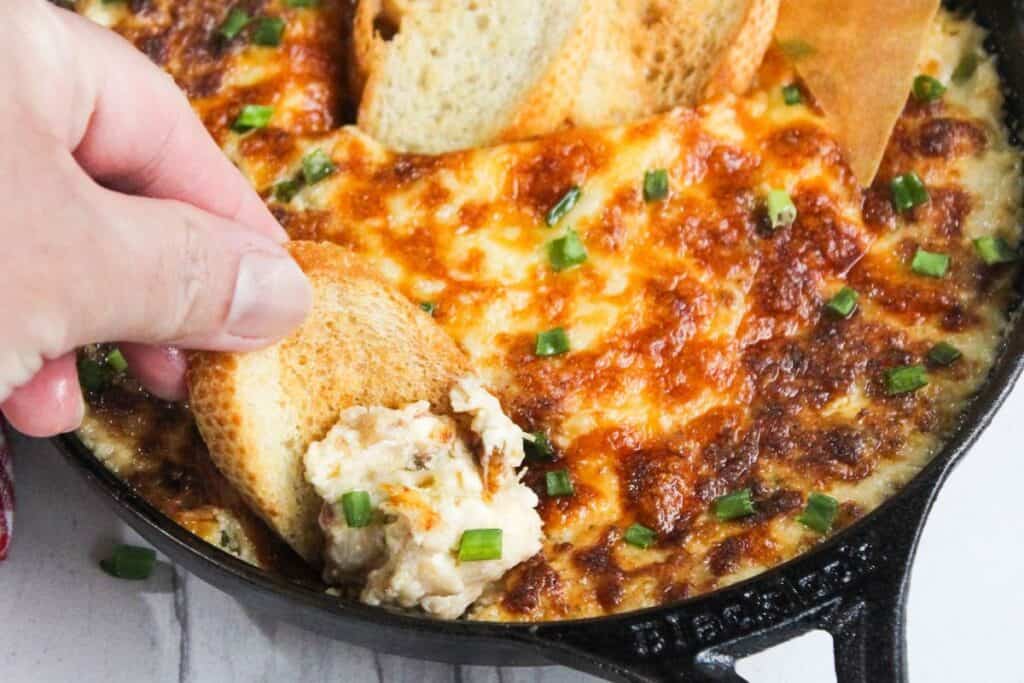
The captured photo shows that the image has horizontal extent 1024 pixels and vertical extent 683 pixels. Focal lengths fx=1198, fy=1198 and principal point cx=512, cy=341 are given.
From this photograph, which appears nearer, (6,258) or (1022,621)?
(6,258)

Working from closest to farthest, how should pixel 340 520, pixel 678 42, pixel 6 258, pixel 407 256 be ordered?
pixel 6 258 → pixel 340 520 → pixel 407 256 → pixel 678 42

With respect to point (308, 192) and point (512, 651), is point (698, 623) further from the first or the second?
point (308, 192)

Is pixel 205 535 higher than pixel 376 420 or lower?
lower

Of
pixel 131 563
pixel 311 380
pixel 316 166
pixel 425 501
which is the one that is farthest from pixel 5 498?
pixel 425 501

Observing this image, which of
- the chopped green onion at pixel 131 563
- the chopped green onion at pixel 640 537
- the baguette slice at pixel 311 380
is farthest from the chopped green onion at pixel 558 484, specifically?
the chopped green onion at pixel 131 563

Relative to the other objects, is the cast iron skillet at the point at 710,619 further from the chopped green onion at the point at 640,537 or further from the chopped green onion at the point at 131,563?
the chopped green onion at the point at 131,563

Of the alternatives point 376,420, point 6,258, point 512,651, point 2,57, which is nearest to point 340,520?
point 376,420

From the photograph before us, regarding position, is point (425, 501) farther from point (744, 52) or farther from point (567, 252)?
point (744, 52)

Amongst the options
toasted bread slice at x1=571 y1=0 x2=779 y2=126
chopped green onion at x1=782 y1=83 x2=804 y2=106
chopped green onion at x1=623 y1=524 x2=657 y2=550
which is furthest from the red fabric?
chopped green onion at x1=782 y1=83 x2=804 y2=106
